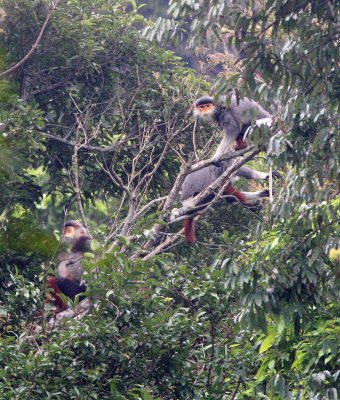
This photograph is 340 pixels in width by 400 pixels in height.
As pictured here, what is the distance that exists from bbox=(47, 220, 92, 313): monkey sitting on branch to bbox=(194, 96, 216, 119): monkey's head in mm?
1259

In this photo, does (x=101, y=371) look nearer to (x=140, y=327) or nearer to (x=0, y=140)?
(x=140, y=327)

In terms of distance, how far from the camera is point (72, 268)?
25.3ft

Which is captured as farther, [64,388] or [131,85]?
[131,85]

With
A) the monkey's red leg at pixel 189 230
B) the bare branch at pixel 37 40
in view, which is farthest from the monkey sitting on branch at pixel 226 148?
the bare branch at pixel 37 40

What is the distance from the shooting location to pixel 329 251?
13.8 feet

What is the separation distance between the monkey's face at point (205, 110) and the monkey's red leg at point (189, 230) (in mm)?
940

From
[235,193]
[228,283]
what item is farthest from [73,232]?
[228,283]

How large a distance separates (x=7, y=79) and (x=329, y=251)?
153 inches

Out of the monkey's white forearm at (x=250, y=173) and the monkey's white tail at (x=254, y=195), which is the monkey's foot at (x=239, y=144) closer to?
the monkey's white tail at (x=254, y=195)

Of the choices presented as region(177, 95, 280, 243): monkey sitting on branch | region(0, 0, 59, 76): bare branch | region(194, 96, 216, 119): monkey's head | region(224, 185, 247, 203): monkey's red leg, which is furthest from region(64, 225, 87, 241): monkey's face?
region(0, 0, 59, 76): bare branch

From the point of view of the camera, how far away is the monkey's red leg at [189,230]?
700 centimetres

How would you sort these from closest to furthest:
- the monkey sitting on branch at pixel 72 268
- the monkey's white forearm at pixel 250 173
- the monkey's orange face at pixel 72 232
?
the monkey sitting on branch at pixel 72 268, the monkey's orange face at pixel 72 232, the monkey's white forearm at pixel 250 173

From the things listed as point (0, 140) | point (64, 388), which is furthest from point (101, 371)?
point (0, 140)

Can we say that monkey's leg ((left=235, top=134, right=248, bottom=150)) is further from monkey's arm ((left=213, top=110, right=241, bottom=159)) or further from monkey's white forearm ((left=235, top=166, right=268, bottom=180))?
monkey's white forearm ((left=235, top=166, right=268, bottom=180))
